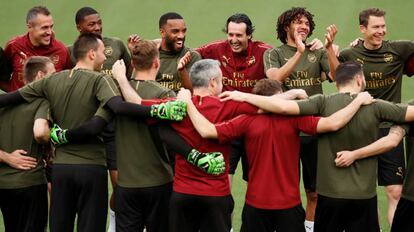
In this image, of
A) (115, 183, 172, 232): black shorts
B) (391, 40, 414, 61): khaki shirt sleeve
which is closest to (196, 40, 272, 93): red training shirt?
(391, 40, 414, 61): khaki shirt sleeve

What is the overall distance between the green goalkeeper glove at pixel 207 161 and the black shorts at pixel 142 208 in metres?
0.66

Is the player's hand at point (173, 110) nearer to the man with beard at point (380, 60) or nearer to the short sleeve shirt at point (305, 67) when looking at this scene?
the short sleeve shirt at point (305, 67)

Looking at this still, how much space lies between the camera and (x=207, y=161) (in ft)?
24.2

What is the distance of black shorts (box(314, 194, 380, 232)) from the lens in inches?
300

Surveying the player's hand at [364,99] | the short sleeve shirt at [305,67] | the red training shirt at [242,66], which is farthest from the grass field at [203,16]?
the player's hand at [364,99]

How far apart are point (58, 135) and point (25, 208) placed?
930mm

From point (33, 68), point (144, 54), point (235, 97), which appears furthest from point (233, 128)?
point (33, 68)

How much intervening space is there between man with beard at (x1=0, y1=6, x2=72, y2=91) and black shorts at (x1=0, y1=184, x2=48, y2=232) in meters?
2.30

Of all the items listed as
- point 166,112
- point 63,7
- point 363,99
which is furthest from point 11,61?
point 63,7

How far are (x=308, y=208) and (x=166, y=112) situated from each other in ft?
9.69

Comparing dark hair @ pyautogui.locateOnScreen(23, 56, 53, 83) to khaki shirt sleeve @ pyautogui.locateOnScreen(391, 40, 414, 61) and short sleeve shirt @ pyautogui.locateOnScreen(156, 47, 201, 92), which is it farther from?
khaki shirt sleeve @ pyautogui.locateOnScreen(391, 40, 414, 61)

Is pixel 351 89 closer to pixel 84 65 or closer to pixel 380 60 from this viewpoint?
pixel 380 60

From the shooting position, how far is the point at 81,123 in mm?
7863

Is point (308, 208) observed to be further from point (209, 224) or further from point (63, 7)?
→ point (63, 7)
